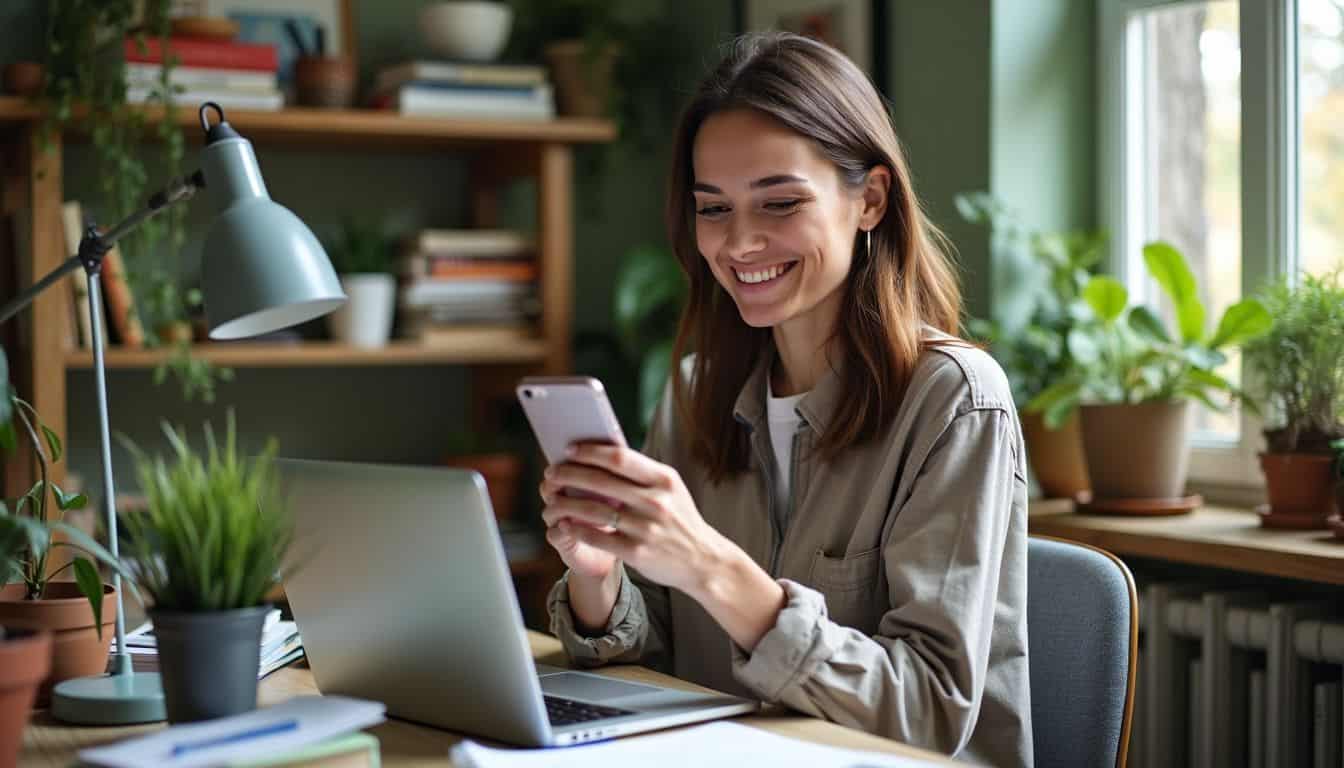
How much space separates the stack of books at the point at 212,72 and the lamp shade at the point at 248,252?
1.46m

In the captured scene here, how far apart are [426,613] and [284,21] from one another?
2098 millimetres

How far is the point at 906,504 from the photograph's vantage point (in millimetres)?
1419

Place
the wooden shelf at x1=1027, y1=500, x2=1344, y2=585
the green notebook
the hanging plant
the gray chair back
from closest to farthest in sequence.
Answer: the green notebook < the gray chair back < the wooden shelf at x1=1027, y1=500, x2=1344, y2=585 < the hanging plant

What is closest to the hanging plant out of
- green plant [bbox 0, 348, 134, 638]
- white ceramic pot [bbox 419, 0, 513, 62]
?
white ceramic pot [bbox 419, 0, 513, 62]

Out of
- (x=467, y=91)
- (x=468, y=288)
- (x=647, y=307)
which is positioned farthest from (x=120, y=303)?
(x=647, y=307)

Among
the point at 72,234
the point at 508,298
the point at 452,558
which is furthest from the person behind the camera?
the point at 508,298

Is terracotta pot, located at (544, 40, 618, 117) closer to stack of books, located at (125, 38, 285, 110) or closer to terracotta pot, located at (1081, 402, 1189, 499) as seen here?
stack of books, located at (125, 38, 285, 110)

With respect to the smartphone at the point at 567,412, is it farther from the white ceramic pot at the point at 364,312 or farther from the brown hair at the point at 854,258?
the white ceramic pot at the point at 364,312

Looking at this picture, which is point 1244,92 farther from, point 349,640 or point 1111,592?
point 349,640

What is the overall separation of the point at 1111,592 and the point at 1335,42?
3.89ft

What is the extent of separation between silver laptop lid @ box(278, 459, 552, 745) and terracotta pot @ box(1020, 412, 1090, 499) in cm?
140

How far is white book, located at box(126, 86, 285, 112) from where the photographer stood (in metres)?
2.60

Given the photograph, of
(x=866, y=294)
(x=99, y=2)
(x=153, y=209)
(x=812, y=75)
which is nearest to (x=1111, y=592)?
(x=866, y=294)

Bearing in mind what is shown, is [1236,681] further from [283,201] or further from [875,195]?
[283,201]
